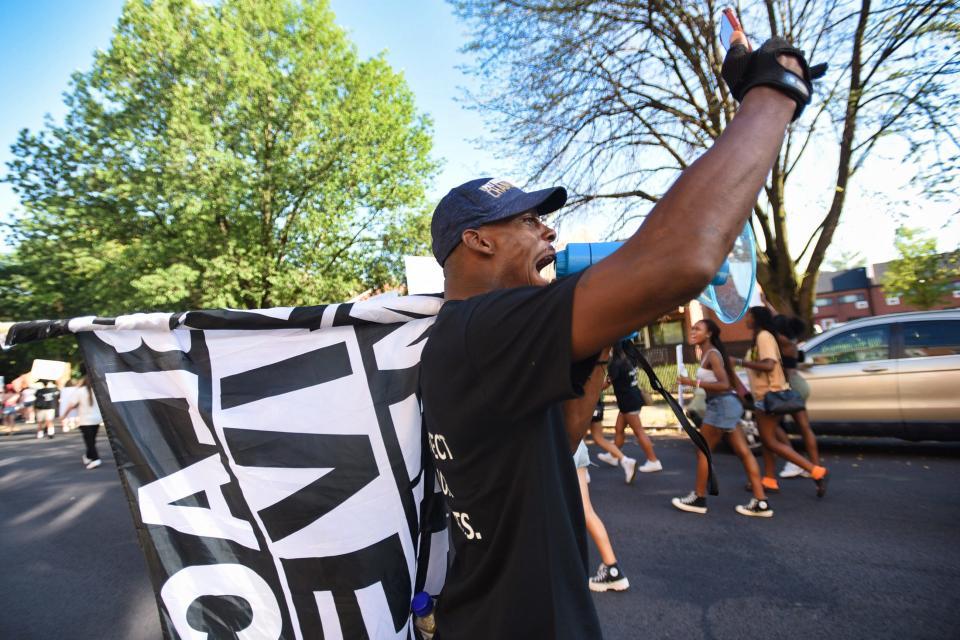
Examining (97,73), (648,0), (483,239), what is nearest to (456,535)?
(483,239)

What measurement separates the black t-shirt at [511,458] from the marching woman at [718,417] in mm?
4488

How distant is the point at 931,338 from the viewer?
6.57 m

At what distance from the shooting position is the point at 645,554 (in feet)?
14.1

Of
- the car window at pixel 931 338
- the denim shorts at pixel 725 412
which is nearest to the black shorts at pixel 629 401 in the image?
the denim shorts at pixel 725 412

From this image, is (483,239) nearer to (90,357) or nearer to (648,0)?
(90,357)

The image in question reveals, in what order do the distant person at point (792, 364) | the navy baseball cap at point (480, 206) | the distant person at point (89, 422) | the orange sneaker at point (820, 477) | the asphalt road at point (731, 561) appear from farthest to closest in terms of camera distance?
the distant person at point (89, 422)
the distant person at point (792, 364)
the orange sneaker at point (820, 477)
the asphalt road at point (731, 561)
the navy baseball cap at point (480, 206)

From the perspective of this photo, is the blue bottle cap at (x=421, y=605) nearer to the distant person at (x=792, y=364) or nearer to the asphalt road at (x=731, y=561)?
the asphalt road at (x=731, y=561)

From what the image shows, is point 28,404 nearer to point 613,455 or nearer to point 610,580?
point 613,455

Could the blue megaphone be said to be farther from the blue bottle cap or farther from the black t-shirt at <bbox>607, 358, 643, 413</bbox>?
the black t-shirt at <bbox>607, 358, 643, 413</bbox>

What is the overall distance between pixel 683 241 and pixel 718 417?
5.11 metres

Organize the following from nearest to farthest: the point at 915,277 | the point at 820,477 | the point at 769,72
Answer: the point at 769,72
the point at 820,477
the point at 915,277

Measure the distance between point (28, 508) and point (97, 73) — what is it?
13.9 metres

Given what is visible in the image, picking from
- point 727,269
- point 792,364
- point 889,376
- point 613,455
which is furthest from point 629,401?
point 727,269

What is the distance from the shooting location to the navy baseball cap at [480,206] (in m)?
1.33
